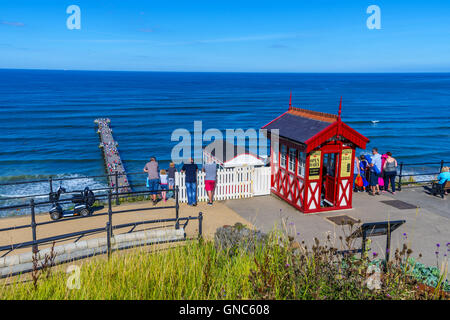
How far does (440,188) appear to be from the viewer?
14.1 metres

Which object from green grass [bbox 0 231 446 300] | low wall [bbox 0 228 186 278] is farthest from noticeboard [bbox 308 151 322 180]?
green grass [bbox 0 231 446 300]

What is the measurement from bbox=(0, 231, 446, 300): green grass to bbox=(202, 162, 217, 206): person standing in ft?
24.2

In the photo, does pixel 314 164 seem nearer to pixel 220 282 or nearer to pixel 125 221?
pixel 125 221

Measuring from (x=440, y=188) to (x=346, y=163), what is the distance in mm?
4224

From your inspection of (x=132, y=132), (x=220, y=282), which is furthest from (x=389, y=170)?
(x=132, y=132)

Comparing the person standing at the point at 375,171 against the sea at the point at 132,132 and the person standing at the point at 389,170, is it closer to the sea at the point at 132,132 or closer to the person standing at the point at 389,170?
the person standing at the point at 389,170

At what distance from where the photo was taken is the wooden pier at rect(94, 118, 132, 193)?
1031 inches

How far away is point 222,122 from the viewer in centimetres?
6203

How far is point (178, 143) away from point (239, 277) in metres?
42.2

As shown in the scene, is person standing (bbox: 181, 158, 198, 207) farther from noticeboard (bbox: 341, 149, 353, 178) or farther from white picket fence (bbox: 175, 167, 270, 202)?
noticeboard (bbox: 341, 149, 353, 178)

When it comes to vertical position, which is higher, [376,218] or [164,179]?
[164,179]

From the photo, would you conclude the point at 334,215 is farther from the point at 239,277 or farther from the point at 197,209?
the point at 239,277

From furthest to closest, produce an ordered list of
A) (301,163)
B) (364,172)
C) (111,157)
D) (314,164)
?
(111,157) < (364,172) < (301,163) < (314,164)

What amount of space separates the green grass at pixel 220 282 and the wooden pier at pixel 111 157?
55.6 feet
